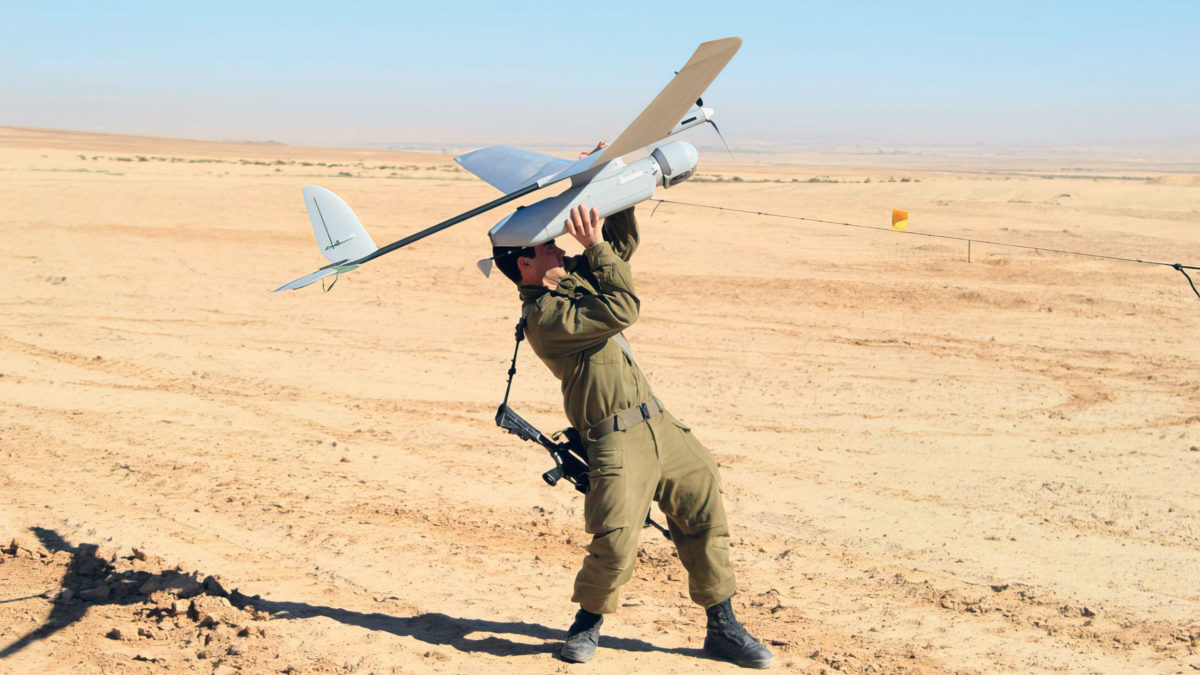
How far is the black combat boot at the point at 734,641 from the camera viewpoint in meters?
4.51

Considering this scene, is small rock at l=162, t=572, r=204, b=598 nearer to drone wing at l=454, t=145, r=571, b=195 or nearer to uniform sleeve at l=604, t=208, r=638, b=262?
drone wing at l=454, t=145, r=571, b=195

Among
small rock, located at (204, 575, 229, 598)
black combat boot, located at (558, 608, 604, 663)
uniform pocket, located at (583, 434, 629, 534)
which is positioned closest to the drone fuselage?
uniform pocket, located at (583, 434, 629, 534)

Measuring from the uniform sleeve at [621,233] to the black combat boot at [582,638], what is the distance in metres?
1.80

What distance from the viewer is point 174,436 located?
7.99 m

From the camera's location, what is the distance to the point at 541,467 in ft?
24.9

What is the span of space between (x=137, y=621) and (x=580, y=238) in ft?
10.00

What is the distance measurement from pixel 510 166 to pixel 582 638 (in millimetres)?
2391

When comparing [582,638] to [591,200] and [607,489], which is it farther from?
[591,200]

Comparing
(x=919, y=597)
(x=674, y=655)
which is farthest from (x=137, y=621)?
(x=919, y=597)

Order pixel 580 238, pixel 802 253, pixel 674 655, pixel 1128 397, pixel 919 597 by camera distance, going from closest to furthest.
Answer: pixel 580 238, pixel 674 655, pixel 919 597, pixel 1128 397, pixel 802 253

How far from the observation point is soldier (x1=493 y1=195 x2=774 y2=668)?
4.12m

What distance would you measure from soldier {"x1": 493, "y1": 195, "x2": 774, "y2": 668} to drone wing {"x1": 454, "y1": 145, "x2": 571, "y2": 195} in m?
0.33

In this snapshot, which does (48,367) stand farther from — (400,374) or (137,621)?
(137,621)

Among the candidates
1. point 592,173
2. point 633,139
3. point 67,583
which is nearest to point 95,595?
point 67,583
